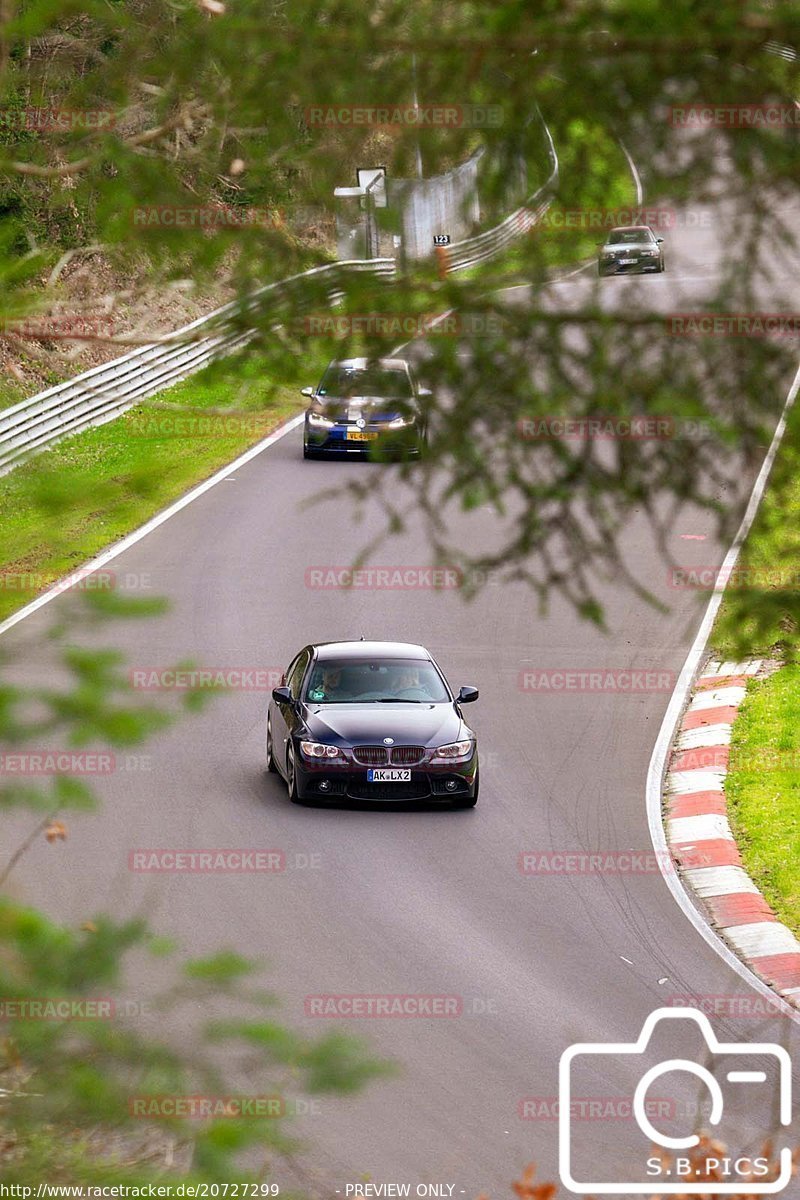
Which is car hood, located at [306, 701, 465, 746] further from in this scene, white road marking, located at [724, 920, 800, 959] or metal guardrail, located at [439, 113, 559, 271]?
metal guardrail, located at [439, 113, 559, 271]

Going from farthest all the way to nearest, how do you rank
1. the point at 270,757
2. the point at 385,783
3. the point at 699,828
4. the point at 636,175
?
the point at 270,757
the point at 699,828
the point at 385,783
the point at 636,175

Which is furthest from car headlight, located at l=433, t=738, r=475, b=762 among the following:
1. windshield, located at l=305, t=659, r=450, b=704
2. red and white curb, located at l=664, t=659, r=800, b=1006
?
red and white curb, located at l=664, t=659, r=800, b=1006

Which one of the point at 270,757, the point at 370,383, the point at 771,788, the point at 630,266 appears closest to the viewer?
the point at 370,383

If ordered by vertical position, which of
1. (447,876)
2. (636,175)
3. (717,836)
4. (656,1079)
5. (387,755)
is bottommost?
(717,836)

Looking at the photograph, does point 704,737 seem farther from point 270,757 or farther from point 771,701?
point 270,757

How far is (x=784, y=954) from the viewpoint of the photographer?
12586mm

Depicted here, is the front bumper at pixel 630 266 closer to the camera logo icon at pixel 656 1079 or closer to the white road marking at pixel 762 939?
the camera logo icon at pixel 656 1079

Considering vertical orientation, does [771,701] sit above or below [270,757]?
below

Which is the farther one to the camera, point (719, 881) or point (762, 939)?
point (719, 881)

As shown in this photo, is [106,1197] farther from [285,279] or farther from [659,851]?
[659,851]

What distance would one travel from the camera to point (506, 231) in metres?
6.19

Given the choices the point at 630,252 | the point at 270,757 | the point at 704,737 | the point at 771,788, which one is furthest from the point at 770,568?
the point at 704,737

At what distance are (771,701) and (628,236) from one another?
13.6 meters

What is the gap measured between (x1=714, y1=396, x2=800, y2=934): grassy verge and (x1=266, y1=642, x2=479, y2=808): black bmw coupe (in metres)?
2.89
